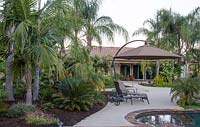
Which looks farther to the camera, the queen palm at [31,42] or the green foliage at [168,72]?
the green foliage at [168,72]

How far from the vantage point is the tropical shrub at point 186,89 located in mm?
13945

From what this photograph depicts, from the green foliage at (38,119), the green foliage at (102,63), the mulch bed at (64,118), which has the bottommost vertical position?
the mulch bed at (64,118)

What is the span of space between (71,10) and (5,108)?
413 centimetres

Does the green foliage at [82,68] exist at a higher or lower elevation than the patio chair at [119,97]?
higher

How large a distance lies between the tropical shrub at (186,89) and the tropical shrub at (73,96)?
14.7 ft

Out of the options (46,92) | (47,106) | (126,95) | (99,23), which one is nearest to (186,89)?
(126,95)

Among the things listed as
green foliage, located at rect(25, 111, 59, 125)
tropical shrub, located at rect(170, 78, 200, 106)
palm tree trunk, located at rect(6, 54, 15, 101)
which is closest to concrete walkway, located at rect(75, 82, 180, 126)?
tropical shrub, located at rect(170, 78, 200, 106)

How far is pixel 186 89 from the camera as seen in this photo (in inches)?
555

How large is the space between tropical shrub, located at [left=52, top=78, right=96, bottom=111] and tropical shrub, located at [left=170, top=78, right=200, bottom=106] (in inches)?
176

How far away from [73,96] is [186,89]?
545 centimetres

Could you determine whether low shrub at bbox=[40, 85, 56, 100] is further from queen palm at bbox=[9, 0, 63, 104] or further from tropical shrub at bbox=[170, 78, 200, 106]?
tropical shrub at bbox=[170, 78, 200, 106]

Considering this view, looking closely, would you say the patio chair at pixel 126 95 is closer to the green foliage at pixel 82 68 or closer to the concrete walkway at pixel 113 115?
the concrete walkway at pixel 113 115

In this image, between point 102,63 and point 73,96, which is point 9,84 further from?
point 102,63

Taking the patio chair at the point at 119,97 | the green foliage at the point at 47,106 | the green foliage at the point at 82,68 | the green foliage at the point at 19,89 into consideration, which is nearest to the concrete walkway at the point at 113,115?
the patio chair at the point at 119,97
